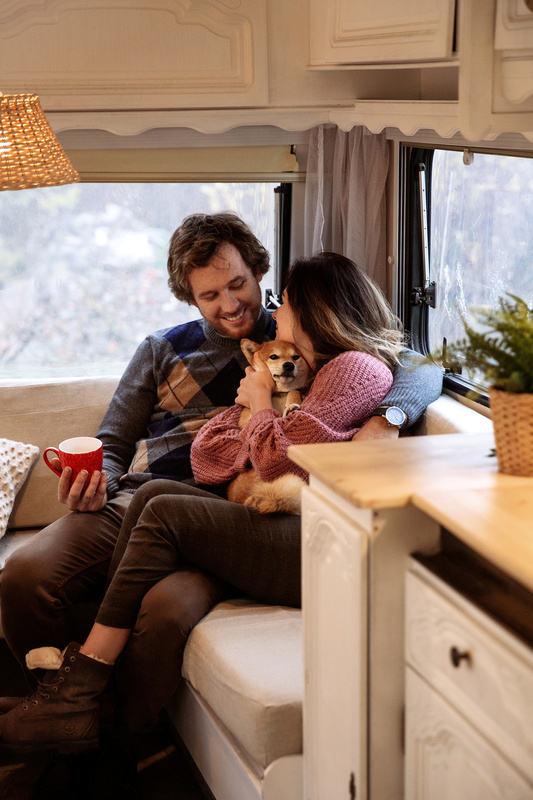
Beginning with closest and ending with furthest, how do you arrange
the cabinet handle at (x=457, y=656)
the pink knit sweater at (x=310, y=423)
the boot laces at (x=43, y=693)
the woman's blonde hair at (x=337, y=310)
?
1. the cabinet handle at (x=457, y=656)
2. the boot laces at (x=43, y=693)
3. the pink knit sweater at (x=310, y=423)
4. the woman's blonde hair at (x=337, y=310)

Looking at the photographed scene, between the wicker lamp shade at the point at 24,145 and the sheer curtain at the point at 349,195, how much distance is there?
1.12 metres

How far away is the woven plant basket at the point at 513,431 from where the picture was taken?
123cm

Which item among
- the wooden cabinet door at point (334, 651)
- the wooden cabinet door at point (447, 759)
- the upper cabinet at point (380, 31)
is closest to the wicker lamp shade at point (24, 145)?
the upper cabinet at point (380, 31)

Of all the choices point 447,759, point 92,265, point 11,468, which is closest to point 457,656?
point 447,759

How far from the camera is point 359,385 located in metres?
2.01

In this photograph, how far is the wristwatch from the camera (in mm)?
1984

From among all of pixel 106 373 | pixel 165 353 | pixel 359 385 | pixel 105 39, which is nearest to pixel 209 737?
pixel 359 385

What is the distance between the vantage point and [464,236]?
231cm

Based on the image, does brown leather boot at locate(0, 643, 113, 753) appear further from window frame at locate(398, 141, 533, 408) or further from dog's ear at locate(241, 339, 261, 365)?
window frame at locate(398, 141, 533, 408)

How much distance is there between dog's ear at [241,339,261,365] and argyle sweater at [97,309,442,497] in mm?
143

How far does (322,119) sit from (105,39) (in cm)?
67

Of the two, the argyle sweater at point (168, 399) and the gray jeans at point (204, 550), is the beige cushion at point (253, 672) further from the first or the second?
the argyle sweater at point (168, 399)

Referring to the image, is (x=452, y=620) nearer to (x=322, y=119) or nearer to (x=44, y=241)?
(x=322, y=119)

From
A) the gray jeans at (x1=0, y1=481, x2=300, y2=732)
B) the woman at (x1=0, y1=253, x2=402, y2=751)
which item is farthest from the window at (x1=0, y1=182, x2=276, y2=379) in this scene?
the gray jeans at (x1=0, y1=481, x2=300, y2=732)
